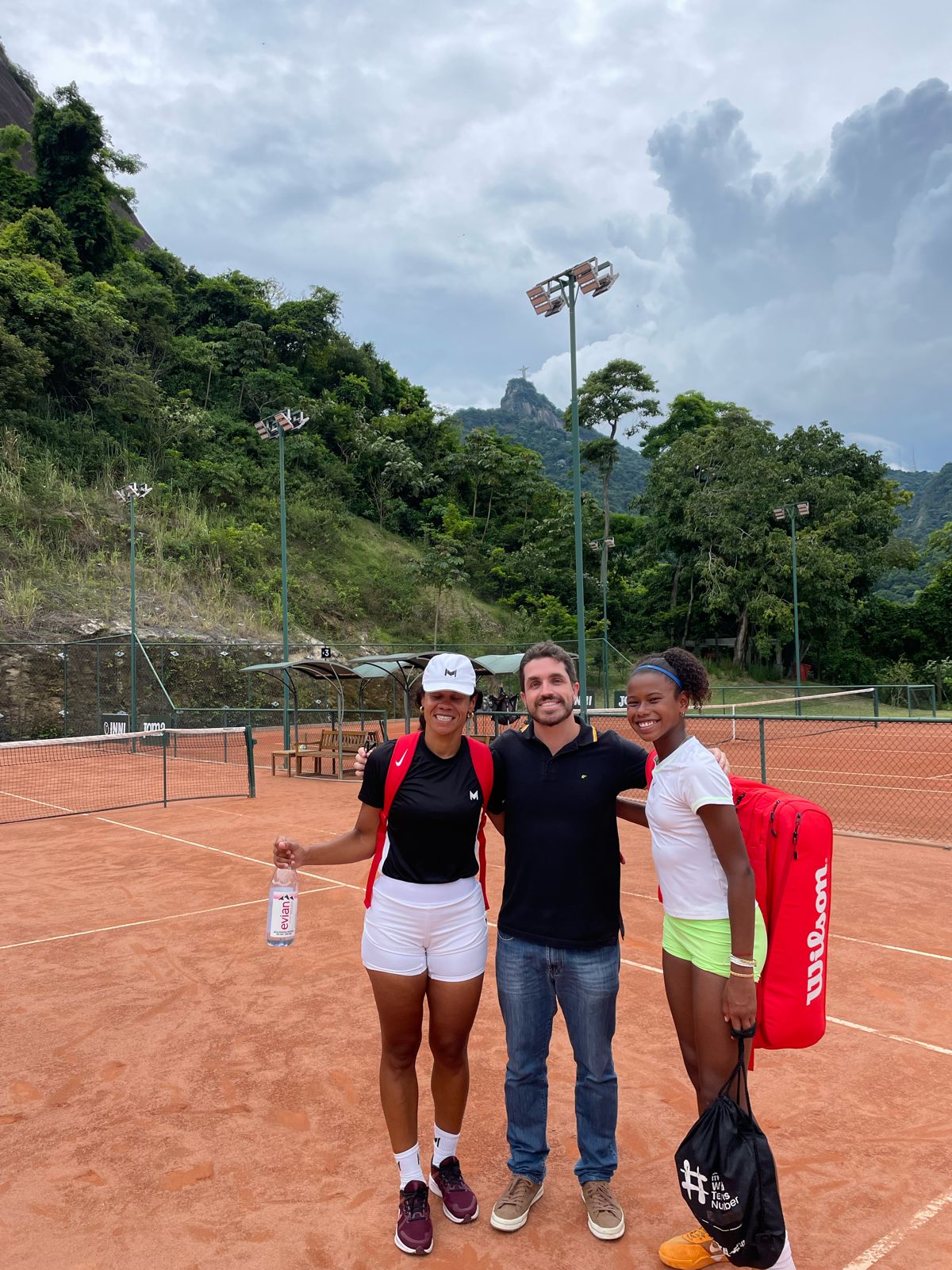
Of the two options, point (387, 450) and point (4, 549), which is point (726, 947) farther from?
point (387, 450)

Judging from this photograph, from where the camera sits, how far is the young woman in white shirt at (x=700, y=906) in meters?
2.48

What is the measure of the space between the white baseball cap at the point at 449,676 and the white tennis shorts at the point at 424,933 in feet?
2.10

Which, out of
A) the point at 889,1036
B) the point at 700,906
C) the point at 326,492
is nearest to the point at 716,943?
the point at 700,906

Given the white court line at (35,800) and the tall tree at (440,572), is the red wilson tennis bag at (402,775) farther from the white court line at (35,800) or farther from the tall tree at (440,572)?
the tall tree at (440,572)

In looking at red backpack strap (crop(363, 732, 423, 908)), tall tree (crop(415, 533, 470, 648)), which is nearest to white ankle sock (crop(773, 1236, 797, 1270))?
red backpack strap (crop(363, 732, 423, 908))

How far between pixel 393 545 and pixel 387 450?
625cm

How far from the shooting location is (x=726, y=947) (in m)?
2.55

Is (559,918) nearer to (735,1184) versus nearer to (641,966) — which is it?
(735,1184)

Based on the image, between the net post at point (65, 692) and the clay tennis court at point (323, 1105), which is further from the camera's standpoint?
the net post at point (65, 692)

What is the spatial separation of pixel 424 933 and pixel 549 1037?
0.61 metres

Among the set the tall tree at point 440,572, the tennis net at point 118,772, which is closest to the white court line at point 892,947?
the tennis net at point 118,772

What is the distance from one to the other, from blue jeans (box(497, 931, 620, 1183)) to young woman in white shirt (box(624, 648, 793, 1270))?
274mm

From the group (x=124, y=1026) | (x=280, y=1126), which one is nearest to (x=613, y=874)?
(x=280, y=1126)

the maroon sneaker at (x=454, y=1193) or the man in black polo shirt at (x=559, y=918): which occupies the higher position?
the man in black polo shirt at (x=559, y=918)
